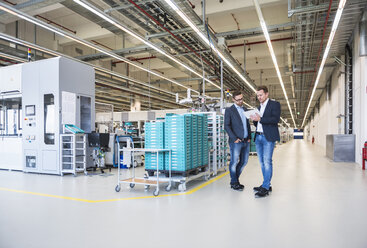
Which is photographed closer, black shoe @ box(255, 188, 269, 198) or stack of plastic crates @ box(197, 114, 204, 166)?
black shoe @ box(255, 188, 269, 198)

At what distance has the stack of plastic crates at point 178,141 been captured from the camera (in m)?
3.91

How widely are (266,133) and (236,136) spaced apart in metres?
0.51

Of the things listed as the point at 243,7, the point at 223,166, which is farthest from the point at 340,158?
the point at 243,7

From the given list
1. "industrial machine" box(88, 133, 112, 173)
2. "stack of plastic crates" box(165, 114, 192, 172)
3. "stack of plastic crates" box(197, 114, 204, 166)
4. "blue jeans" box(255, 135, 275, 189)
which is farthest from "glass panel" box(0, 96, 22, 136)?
"blue jeans" box(255, 135, 275, 189)

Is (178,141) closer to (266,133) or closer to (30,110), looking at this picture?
(266,133)

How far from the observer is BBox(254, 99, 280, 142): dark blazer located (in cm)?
344

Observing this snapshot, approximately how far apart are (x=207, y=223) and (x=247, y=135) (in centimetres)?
190

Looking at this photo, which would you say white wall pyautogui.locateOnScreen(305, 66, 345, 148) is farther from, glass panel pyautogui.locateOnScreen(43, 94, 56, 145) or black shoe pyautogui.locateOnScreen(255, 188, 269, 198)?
glass panel pyautogui.locateOnScreen(43, 94, 56, 145)

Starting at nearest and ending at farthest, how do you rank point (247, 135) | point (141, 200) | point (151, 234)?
point (151, 234)
point (141, 200)
point (247, 135)

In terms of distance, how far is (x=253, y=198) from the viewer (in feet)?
11.2

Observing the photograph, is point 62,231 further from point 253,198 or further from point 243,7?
point 243,7

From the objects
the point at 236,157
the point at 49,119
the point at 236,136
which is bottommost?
the point at 236,157

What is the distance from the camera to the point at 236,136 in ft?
12.6

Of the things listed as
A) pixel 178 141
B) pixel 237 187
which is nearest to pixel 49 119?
pixel 178 141
